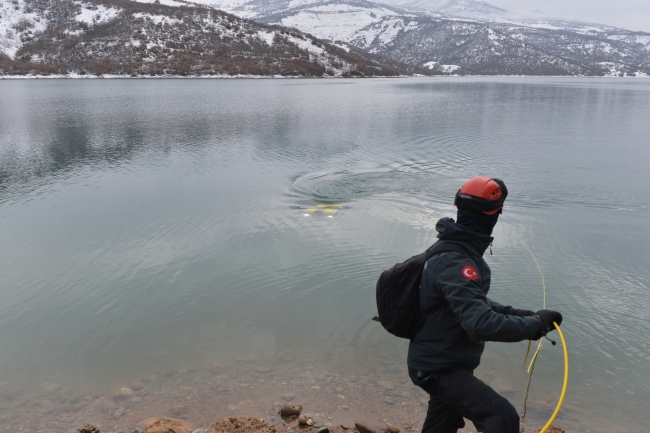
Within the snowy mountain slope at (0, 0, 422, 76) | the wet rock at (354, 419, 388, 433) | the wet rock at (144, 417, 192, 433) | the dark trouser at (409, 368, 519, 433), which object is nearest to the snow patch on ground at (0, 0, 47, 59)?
the snowy mountain slope at (0, 0, 422, 76)

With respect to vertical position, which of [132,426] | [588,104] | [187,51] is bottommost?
[132,426]

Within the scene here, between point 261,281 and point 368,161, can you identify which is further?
point 368,161

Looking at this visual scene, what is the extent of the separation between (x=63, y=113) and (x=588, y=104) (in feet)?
167

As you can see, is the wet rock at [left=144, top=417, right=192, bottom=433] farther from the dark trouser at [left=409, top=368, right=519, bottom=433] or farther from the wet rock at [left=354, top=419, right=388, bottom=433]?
the dark trouser at [left=409, top=368, right=519, bottom=433]

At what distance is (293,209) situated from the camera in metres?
16.4

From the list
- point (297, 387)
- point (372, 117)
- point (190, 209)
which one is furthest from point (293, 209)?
point (372, 117)

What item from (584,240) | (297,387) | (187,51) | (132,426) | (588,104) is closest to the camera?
(132,426)

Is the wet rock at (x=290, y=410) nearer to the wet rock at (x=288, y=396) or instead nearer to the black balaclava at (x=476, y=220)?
the wet rock at (x=288, y=396)

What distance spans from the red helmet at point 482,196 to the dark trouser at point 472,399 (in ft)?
4.12

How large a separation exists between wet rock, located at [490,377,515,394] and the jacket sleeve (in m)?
4.03

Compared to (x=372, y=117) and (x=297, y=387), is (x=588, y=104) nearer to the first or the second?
(x=372, y=117)

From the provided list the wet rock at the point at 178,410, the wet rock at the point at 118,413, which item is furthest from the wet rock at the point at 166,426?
the wet rock at the point at 118,413

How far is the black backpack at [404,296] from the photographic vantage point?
3.61 m

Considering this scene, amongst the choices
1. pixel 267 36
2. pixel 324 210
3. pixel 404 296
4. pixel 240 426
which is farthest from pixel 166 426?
pixel 267 36
